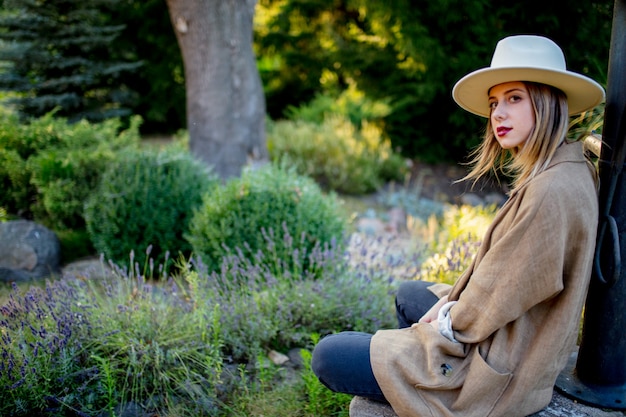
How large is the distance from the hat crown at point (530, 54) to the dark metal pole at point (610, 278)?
1.18 ft

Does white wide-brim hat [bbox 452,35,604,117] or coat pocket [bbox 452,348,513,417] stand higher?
white wide-brim hat [bbox 452,35,604,117]

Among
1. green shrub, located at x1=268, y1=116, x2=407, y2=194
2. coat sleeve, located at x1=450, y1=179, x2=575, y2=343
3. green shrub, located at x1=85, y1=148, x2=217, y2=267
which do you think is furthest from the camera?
green shrub, located at x1=268, y1=116, x2=407, y2=194

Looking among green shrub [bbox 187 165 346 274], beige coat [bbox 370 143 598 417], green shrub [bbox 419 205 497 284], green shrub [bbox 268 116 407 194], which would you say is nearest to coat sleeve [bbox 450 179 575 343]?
beige coat [bbox 370 143 598 417]

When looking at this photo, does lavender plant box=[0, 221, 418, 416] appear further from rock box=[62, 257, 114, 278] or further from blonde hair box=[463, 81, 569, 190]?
blonde hair box=[463, 81, 569, 190]

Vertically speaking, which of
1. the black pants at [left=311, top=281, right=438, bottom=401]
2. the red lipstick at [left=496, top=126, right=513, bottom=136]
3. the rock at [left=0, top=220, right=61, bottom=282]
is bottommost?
the rock at [left=0, top=220, right=61, bottom=282]

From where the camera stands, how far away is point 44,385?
8.42ft

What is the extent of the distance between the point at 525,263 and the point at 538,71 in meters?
0.65

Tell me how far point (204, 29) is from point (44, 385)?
4788 mm

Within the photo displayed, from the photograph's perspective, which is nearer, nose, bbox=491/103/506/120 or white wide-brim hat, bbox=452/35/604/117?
white wide-brim hat, bbox=452/35/604/117

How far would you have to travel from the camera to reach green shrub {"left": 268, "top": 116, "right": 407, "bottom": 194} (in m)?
8.03

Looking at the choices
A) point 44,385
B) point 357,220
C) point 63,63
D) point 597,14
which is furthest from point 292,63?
point 44,385

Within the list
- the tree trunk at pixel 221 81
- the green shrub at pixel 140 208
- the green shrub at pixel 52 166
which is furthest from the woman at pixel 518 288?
the tree trunk at pixel 221 81

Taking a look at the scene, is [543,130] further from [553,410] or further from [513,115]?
[553,410]

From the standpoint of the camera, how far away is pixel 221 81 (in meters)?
6.54
